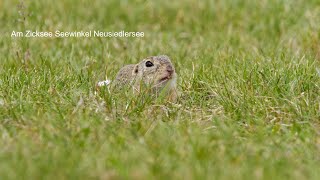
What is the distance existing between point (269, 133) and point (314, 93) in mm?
830

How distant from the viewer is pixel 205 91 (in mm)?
6609

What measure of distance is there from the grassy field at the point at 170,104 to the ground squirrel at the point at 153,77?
160 millimetres

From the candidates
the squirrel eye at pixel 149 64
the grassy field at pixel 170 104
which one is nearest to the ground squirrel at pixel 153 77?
the squirrel eye at pixel 149 64

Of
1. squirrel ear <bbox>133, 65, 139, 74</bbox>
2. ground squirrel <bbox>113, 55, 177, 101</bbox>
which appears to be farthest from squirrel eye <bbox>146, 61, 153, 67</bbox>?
squirrel ear <bbox>133, 65, 139, 74</bbox>

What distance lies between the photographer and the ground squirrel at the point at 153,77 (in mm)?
6594

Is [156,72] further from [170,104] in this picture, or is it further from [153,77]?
[170,104]

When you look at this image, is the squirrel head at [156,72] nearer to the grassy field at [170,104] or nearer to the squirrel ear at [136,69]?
the squirrel ear at [136,69]

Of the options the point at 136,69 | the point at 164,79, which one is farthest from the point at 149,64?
the point at 164,79

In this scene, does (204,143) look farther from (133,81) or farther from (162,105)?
(133,81)

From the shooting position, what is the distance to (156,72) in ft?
23.0

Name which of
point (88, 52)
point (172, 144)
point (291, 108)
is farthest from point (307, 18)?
point (172, 144)

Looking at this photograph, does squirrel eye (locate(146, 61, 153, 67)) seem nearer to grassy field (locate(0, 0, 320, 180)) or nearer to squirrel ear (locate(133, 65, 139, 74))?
squirrel ear (locate(133, 65, 139, 74))

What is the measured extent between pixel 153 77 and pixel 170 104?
2.46ft

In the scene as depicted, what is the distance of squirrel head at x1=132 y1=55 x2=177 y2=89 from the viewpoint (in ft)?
22.5
